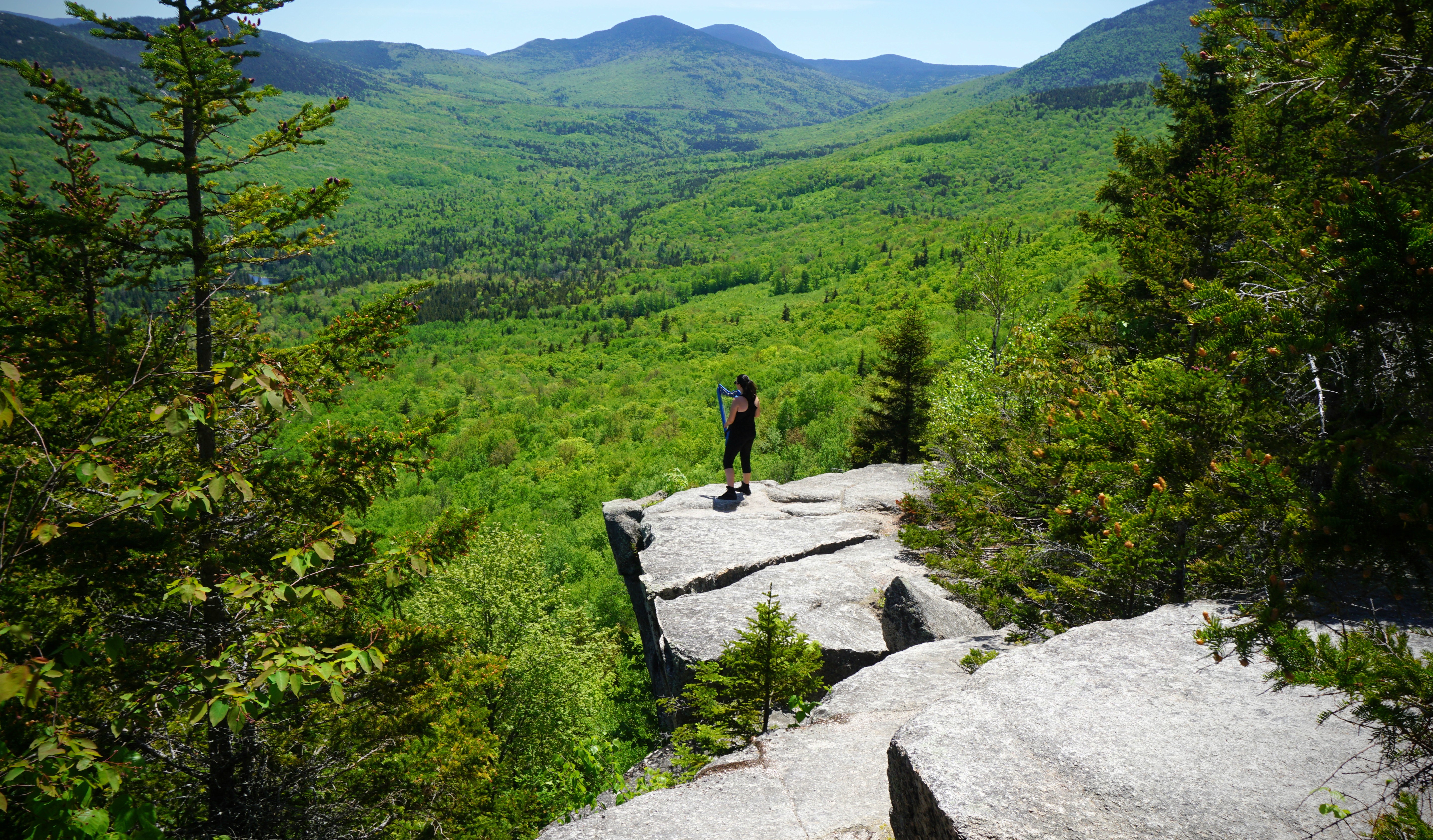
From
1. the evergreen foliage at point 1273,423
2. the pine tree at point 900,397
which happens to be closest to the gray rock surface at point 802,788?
the evergreen foliage at point 1273,423

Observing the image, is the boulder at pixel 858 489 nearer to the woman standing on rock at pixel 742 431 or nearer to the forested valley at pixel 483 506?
the woman standing on rock at pixel 742 431

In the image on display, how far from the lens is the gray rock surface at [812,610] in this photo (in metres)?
7.60

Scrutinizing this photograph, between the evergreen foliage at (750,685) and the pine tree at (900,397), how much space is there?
32.8 ft

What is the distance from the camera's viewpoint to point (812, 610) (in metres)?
8.09

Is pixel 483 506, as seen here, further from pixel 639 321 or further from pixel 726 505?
pixel 639 321

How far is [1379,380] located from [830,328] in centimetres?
4750

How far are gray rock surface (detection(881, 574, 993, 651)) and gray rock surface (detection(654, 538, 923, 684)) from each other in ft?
1.10

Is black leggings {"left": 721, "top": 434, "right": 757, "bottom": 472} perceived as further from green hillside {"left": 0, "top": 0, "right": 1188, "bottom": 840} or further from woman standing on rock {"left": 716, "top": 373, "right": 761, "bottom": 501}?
green hillside {"left": 0, "top": 0, "right": 1188, "bottom": 840}

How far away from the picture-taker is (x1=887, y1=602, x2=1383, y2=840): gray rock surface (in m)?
3.01

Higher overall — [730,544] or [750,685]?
[750,685]

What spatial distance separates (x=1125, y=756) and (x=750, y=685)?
9.83 feet

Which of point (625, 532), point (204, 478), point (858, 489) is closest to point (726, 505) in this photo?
point (625, 532)

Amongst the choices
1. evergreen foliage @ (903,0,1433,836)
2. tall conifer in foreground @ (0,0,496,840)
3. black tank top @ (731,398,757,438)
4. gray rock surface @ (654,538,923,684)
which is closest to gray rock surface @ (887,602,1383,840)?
evergreen foliage @ (903,0,1433,836)

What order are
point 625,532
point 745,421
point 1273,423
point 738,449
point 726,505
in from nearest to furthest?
1. point 1273,423
2. point 745,421
3. point 738,449
4. point 726,505
5. point 625,532
